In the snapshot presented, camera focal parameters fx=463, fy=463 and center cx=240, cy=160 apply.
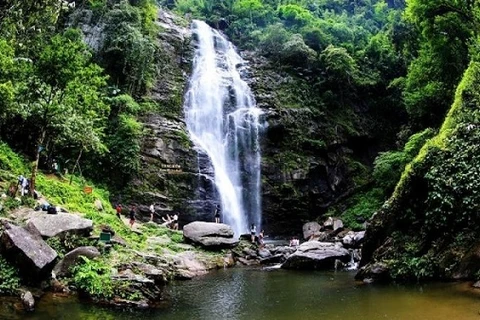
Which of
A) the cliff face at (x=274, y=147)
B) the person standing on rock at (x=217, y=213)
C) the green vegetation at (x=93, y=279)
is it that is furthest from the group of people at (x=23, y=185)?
the person standing on rock at (x=217, y=213)

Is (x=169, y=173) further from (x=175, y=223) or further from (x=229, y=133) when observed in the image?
(x=229, y=133)

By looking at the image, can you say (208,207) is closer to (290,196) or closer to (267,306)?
(290,196)

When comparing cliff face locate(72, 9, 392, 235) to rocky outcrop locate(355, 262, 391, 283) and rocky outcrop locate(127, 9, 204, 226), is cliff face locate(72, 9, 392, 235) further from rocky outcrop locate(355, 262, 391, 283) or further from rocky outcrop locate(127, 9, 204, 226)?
rocky outcrop locate(355, 262, 391, 283)

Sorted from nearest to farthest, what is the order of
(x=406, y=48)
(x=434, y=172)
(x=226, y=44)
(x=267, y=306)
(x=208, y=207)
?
(x=267, y=306)
(x=434, y=172)
(x=208, y=207)
(x=406, y=48)
(x=226, y=44)

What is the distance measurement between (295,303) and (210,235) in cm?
1055

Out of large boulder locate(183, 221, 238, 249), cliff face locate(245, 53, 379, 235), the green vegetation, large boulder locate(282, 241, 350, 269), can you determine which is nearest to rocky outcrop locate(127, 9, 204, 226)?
cliff face locate(245, 53, 379, 235)

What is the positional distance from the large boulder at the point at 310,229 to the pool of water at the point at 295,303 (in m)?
15.2

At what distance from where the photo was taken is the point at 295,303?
1294 centimetres

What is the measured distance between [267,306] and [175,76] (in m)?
28.9

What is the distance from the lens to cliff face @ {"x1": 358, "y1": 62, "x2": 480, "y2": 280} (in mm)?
14781

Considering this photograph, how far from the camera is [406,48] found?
37.4m

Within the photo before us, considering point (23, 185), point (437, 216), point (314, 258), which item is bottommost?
point (314, 258)

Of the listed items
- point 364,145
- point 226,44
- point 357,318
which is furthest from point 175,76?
point 357,318

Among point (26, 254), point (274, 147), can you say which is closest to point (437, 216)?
→ point (26, 254)
